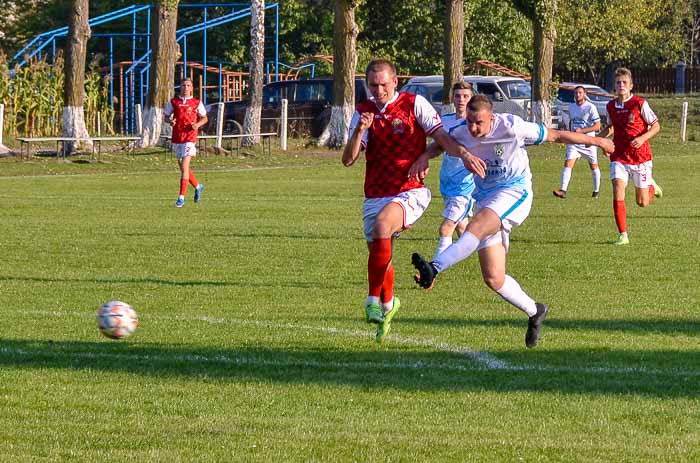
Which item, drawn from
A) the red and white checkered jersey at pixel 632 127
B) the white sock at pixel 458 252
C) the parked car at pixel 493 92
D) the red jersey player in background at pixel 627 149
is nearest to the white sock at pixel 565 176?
the red jersey player in background at pixel 627 149

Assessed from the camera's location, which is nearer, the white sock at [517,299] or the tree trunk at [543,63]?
the white sock at [517,299]

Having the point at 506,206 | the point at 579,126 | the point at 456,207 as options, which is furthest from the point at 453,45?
the point at 506,206

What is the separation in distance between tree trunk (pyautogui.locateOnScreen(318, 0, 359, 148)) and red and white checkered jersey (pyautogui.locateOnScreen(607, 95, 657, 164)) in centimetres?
2042

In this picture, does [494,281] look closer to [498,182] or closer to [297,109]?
[498,182]

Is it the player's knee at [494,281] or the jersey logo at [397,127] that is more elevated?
the jersey logo at [397,127]

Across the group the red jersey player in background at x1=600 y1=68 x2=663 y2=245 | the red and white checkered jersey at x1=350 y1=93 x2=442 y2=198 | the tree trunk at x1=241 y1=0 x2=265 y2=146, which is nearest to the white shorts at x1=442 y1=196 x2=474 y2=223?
the red and white checkered jersey at x1=350 y1=93 x2=442 y2=198

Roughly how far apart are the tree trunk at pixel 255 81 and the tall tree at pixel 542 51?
9099mm

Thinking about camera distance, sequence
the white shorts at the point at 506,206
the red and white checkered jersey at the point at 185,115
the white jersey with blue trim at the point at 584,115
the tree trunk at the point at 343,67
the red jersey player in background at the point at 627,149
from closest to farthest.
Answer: the white shorts at the point at 506,206
the red jersey player in background at the point at 627,149
the red and white checkered jersey at the point at 185,115
the white jersey with blue trim at the point at 584,115
the tree trunk at the point at 343,67

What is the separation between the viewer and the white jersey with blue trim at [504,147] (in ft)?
31.3

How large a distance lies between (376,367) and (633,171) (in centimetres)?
908

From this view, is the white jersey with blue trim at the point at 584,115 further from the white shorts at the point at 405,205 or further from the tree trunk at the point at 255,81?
the tree trunk at the point at 255,81

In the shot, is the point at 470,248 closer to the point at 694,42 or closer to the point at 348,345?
the point at 348,345

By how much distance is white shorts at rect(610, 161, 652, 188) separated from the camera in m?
16.8

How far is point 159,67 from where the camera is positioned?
35.7 m
